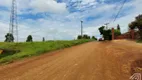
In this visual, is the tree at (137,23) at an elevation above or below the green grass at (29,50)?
above

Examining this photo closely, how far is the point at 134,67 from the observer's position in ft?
33.7

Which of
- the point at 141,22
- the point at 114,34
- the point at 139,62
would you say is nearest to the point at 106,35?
the point at 114,34

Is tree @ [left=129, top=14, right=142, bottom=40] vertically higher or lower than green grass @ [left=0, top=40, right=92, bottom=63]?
higher

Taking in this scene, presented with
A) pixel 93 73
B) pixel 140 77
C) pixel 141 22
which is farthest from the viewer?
pixel 141 22

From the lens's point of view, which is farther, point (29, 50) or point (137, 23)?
point (137, 23)

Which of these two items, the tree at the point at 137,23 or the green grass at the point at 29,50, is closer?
the green grass at the point at 29,50

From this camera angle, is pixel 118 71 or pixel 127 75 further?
pixel 118 71

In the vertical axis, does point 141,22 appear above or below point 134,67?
above

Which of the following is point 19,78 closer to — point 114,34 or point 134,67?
point 134,67

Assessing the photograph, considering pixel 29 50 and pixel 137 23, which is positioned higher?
pixel 137 23

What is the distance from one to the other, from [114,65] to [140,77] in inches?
90.9

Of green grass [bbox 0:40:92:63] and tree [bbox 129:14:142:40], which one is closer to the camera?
green grass [bbox 0:40:92:63]

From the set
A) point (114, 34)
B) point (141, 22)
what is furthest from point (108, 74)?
point (114, 34)

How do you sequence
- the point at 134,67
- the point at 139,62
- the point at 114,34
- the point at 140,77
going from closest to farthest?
the point at 140,77 → the point at 134,67 → the point at 139,62 → the point at 114,34
